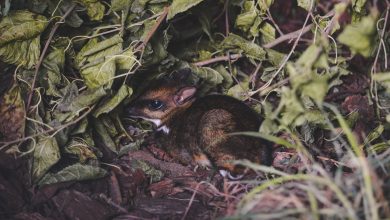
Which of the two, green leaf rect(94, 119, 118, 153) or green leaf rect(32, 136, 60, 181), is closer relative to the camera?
green leaf rect(32, 136, 60, 181)

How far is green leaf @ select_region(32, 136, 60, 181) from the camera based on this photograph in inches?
151

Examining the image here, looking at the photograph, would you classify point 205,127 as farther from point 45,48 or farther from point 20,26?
point 20,26

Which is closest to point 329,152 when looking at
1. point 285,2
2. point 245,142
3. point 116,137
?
point 245,142

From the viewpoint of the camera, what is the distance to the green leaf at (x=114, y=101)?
12.9 feet

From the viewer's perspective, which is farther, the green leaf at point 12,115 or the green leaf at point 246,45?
the green leaf at point 246,45

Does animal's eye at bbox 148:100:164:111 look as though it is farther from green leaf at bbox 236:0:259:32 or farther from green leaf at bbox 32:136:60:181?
green leaf at bbox 32:136:60:181

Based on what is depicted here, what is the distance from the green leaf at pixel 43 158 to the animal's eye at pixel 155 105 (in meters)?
1.09

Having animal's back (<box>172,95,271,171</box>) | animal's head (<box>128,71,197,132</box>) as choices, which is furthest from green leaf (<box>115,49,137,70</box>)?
animal's back (<box>172,95,271,171</box>)

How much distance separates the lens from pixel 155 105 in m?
4.74

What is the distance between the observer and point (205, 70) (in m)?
4.81

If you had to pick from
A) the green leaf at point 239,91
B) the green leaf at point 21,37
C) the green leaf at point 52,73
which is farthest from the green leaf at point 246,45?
the green leaf at point 21,37

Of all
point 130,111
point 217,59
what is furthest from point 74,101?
point 217,59

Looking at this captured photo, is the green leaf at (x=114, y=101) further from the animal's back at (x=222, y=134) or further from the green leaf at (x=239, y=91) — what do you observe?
the green leaf at (x=239, y=91)

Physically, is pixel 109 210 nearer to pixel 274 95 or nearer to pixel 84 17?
pixel 84 17
